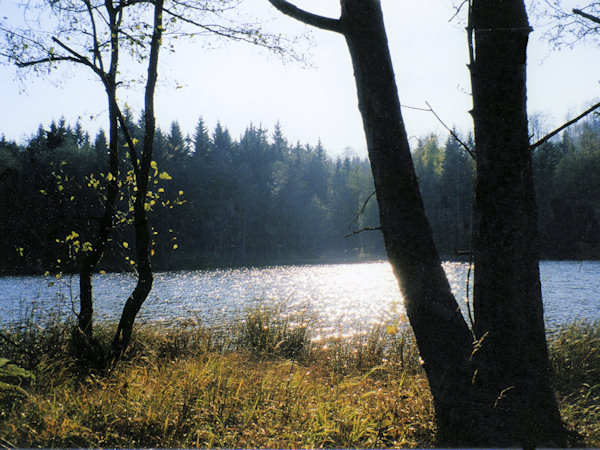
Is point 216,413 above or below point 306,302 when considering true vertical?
above

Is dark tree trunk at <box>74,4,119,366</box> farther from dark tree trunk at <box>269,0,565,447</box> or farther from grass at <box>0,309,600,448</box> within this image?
dark tree trunk at <box>269,0,565,447</box>

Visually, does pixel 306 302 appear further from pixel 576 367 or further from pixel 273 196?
pixel 273 196

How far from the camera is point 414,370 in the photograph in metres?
5.54

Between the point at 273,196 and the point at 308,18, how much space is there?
192 ft

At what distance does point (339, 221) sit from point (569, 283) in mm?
42782

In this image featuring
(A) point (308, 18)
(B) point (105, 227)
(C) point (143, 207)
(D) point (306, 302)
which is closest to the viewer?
(A) point (308, 18)

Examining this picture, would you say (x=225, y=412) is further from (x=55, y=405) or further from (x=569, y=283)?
(x=569, y=283)

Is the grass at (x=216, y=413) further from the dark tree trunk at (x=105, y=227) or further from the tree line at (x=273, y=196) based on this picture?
the tree line at (x=273, y=196)

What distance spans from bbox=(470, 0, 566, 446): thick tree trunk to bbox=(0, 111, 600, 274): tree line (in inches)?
1338

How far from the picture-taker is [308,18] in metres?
2.98

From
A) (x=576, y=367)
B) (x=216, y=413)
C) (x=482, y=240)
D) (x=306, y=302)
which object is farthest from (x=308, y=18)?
(x=306, y=302)

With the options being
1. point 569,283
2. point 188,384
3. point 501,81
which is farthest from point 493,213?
point 569,283

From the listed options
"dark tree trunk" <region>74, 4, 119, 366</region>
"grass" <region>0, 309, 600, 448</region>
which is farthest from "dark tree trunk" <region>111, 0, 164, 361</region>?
"grass" <region>0, 309, 600, 448</region>

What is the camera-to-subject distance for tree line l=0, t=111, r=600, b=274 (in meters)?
41.2
